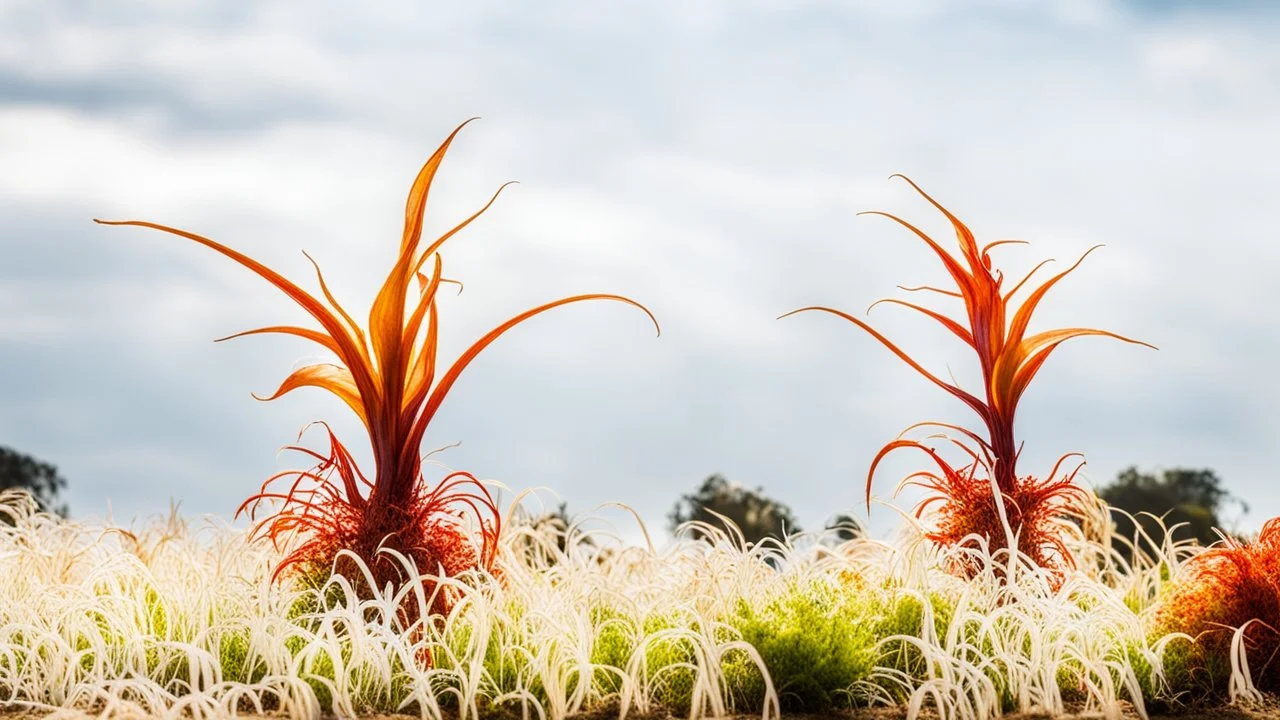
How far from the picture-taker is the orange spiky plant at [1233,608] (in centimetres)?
357

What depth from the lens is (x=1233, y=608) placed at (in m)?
3.63

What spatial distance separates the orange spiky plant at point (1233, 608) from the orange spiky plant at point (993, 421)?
49 centimetres

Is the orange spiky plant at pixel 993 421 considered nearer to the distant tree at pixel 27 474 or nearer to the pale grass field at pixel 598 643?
the pale grass field at pixel 598 643

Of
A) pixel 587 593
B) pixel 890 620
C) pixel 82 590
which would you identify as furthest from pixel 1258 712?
pixel 82 590

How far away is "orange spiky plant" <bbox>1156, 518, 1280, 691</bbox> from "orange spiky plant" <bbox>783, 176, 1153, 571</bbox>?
Answer: 1.60 ft

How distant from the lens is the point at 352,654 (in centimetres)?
317

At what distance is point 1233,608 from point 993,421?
981 millimetres

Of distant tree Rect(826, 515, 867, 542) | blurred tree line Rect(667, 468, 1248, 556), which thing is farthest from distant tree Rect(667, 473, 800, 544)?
distant tree Rect(826, 515, 867, 542)

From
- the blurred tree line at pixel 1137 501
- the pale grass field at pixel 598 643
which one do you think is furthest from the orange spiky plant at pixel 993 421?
the blurred tree line at pixel 1137 501

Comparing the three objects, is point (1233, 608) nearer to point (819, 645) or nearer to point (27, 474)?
point (819, 645)

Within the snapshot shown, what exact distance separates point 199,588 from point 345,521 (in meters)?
0.55

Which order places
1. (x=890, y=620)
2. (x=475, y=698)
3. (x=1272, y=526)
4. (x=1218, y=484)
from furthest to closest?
(x=1218, y=484) → (x=1272, y=526) → (x=890, y=620) → (x=475, y=698)

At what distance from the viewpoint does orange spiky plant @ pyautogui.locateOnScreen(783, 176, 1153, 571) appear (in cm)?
406

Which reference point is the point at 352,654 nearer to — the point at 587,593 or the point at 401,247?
the point at 587,593
